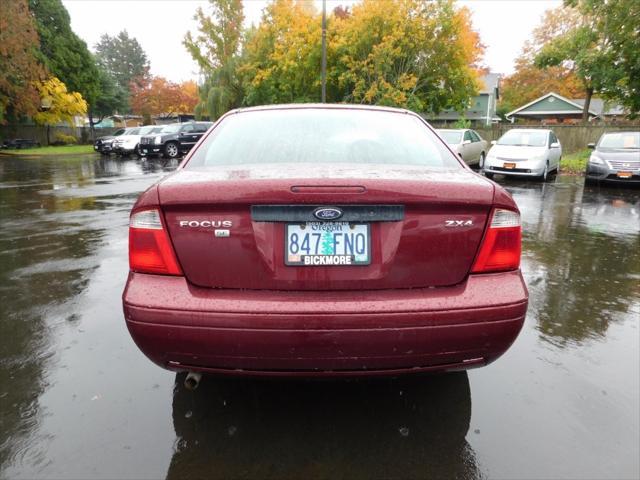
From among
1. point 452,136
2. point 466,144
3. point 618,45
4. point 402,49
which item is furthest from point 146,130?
point 618,45

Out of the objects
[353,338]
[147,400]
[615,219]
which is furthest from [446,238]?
[615,219]

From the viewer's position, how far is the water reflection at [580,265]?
3629 mm

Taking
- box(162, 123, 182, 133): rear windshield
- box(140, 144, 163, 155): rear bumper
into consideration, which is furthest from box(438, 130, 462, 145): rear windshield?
box(162, 123, 182, 133): rear windshield

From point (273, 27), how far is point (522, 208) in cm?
2782

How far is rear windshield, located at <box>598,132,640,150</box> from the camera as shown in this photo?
Answer: 12.5 m

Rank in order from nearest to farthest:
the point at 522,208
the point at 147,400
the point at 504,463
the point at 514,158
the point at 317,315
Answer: the point at 317,315 < the point at 504,463 < the point at 147,400 < the point at 522,208 < the point at 514,158

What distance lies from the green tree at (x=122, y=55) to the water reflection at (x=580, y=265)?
90612mm

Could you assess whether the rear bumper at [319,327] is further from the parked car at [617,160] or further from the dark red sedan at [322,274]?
the parked car at [617,160]

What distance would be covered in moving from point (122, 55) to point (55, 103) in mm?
61696

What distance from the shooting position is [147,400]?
251 cm

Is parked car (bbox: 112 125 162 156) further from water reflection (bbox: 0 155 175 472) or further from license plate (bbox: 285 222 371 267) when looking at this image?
license plate (bbox: 285 222 371 267)

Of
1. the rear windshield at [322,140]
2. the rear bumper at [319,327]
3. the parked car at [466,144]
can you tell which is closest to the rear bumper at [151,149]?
the parked car at [466,144]

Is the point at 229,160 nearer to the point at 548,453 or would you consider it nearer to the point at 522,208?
the point at 548,453

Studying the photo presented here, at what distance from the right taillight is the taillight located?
1307 millimetres
